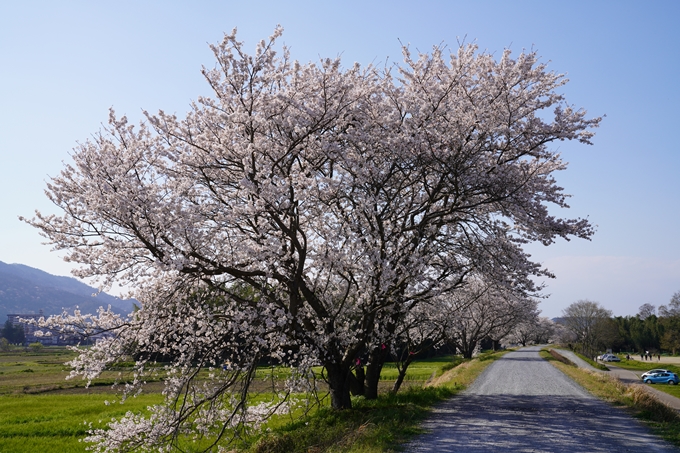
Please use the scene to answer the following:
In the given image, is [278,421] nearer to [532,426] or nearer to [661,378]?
[532,426]

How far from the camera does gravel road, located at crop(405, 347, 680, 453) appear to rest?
962 centimetres

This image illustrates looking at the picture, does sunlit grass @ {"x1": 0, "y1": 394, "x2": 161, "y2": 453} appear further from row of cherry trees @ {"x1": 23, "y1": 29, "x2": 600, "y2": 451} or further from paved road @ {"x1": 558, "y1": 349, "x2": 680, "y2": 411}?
paved road @ {"x1": 558, "y1": 349, "x2": 680, "y2": 411}

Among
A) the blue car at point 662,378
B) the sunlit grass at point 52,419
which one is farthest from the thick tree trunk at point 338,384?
the blue car at point 662,378

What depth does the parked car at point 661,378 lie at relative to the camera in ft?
145

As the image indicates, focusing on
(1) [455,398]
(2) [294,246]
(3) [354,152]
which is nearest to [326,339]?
(2) [294,246]

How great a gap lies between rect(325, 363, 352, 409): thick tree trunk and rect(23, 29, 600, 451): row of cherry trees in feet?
0.20

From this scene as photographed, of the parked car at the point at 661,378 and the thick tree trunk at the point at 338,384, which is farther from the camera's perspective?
the parked car at the point at 661,378

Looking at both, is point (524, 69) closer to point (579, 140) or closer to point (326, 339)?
point (579, 140)

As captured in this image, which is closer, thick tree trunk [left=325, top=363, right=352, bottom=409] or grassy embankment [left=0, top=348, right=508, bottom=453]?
grassy embankment [left=0, top=348, right=508, bottom=453]

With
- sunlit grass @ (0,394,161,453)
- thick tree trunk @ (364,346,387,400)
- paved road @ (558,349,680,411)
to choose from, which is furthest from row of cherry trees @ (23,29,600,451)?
paved road @ (558,349,680,411)

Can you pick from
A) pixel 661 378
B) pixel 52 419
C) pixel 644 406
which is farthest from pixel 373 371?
pixel 661 378

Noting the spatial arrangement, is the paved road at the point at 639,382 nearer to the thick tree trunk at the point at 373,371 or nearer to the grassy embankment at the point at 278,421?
the grassy embankment at the point at 278,421

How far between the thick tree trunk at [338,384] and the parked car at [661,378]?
41.3 metres

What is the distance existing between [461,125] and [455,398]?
990cm
